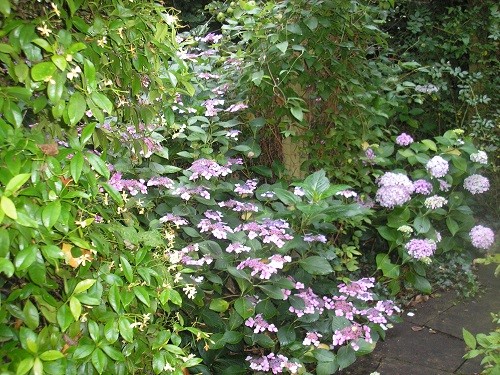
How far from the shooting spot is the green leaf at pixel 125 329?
1.42 meters

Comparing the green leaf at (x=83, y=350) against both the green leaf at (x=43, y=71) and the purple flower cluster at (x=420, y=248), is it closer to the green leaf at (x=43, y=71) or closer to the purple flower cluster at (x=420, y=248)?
the green leaf at (x=43, y=71)

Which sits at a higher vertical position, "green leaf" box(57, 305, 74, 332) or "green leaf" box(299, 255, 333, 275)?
"green leaf" box(57, 305, 74, 332)

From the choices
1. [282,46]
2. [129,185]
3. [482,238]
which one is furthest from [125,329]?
[482,238]

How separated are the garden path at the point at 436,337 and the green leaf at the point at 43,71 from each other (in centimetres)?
208

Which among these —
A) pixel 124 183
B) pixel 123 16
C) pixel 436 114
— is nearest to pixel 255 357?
pixel 124 183

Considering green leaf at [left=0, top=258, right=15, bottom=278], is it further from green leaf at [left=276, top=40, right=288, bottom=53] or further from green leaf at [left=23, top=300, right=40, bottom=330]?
green leaf at [left=276, top=40, right=288, bottom=53]

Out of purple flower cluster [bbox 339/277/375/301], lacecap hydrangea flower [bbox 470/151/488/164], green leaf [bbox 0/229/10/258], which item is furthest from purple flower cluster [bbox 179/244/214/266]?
lacecap hydrangea flower [bbox 470/151/488/164]

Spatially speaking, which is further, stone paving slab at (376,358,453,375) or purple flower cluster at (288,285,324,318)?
stone paving slab at (376,358,453,375)

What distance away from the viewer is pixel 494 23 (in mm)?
4566

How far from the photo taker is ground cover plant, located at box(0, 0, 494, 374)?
51.8 inches

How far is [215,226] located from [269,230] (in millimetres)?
232

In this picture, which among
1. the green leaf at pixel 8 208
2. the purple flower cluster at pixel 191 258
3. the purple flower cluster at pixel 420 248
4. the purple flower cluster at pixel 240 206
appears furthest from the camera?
the purple flower cluster at pixel 420 248

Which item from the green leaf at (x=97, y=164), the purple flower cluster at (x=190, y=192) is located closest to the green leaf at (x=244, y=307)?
the purple flower cluster at (x=190, y=192)

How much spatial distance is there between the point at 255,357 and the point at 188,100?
1.37 metres
